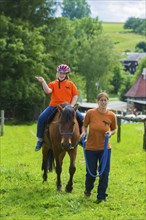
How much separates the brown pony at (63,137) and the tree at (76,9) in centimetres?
12312

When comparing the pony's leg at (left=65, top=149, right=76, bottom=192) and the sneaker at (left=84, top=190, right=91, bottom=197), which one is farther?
the pony's leg at (left=65, top=149, right=76, bottom=192)

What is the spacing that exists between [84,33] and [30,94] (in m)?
45.5

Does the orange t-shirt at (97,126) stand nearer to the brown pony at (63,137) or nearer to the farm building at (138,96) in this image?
the brown pony at (63,137)

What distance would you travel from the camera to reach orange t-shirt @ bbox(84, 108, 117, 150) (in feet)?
27.3

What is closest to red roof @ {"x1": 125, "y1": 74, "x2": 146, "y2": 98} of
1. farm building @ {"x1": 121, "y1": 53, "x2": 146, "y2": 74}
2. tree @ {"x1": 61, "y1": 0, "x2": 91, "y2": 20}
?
tree @ {"x1": 61, "y1": 0, "x2": 91, "y2": 20}

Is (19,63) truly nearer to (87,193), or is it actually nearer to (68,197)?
(87,193)

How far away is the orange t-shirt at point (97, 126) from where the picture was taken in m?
8.31

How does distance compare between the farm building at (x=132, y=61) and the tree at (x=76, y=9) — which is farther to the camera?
the farm building at (x=132, y=61)

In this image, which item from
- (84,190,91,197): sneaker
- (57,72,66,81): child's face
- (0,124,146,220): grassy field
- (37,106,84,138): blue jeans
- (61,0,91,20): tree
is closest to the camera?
(0,124,146,220): grassy field

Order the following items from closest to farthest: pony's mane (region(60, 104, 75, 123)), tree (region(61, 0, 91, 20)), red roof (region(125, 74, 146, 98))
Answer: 1. pony's mane (region(60, 104, 75, 123))
2. red roof (region(125, 74, 146, 98))
3. tree (region(61, 0, 91, 20))

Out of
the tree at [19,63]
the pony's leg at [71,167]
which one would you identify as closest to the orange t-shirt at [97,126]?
the pony's leg at [71,167]

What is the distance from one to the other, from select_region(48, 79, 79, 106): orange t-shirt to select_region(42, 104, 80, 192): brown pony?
32cm

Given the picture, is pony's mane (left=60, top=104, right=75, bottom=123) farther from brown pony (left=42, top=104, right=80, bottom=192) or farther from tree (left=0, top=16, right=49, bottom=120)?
tree (left=0, top=16, right=49, bottom=120)

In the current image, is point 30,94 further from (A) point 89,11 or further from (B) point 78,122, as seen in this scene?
(A) point 89,11
